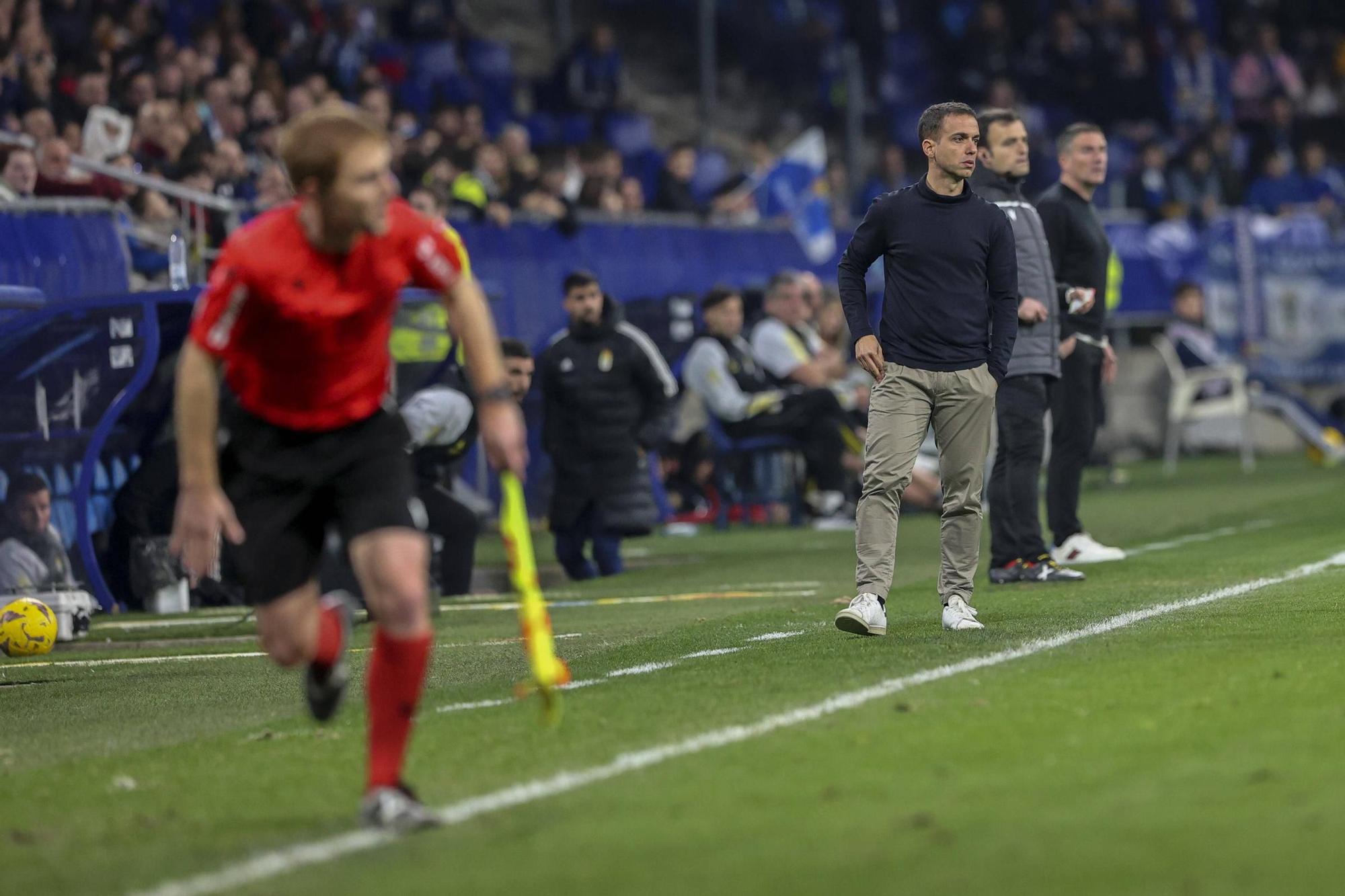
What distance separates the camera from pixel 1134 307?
25.3 meters

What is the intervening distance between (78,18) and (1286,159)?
687 inches

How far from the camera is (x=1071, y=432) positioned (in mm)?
Answer: 12523

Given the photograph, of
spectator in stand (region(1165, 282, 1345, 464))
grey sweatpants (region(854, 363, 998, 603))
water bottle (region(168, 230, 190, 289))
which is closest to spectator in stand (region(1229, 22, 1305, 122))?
spectator in stand (region(1165, 282, 1345, 464))

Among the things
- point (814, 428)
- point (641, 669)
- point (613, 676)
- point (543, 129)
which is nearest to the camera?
point (613, 676)

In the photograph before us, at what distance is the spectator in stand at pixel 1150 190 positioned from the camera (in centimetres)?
2602

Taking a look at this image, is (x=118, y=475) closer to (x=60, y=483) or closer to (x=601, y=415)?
(x=60, y=483)

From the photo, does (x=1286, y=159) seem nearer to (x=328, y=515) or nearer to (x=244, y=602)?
(x=244, y=602)

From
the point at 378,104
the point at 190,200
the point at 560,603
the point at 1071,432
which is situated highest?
the point at 378,104

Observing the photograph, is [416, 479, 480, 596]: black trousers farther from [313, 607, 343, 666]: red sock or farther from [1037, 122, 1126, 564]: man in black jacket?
[313, 607, 343, 666]: red sock

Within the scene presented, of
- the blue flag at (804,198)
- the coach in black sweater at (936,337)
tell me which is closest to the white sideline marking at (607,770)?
the coach in black sweater at (936,337)

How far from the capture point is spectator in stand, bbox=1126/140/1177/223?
26.0 metres

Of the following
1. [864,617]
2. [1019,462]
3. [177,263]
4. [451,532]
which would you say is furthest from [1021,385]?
[177,263]

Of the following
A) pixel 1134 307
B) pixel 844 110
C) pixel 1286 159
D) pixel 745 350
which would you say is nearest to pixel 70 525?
pixel 745 350

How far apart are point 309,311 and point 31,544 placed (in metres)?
7.53
